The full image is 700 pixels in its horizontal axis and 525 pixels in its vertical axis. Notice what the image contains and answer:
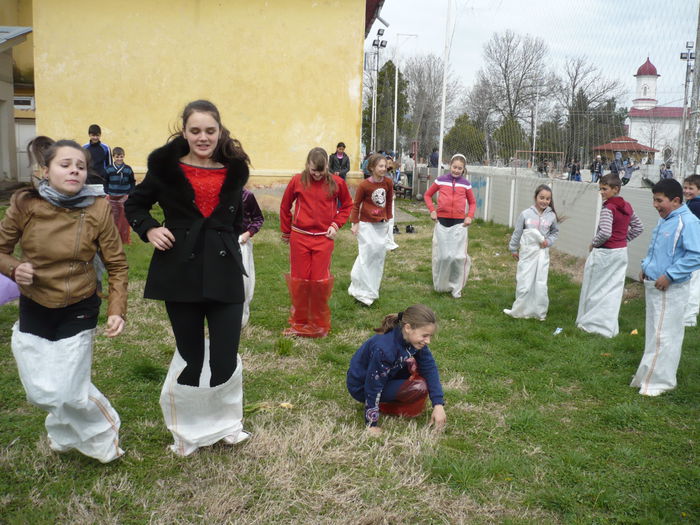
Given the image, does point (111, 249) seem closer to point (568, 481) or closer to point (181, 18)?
point (568, 481)

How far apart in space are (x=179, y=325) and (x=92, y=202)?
2.76ft

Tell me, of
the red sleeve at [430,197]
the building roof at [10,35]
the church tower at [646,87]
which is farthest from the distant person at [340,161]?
the church tower at [646,87]

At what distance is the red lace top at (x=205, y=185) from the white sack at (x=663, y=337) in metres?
3.82

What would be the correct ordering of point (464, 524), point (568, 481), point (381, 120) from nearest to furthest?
point (464, 524) → point (568, 481) → point (381, 120)

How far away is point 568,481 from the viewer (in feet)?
12.9

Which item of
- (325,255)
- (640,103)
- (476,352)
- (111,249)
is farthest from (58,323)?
(640,103)

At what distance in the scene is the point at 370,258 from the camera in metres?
8.34

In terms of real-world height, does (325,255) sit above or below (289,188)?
below

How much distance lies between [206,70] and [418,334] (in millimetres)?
14032

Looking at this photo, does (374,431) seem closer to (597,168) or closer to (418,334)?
(418,334)

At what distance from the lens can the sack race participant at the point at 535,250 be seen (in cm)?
784

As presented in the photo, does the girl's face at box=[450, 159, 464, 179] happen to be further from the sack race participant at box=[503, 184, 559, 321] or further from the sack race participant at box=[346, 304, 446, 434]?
the sack race participant at box=[346, 304, 446, 434]

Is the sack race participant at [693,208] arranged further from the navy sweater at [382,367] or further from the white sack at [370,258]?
the navy sweater at [382,367]

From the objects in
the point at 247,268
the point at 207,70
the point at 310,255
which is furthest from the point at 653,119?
the point at 207,70
